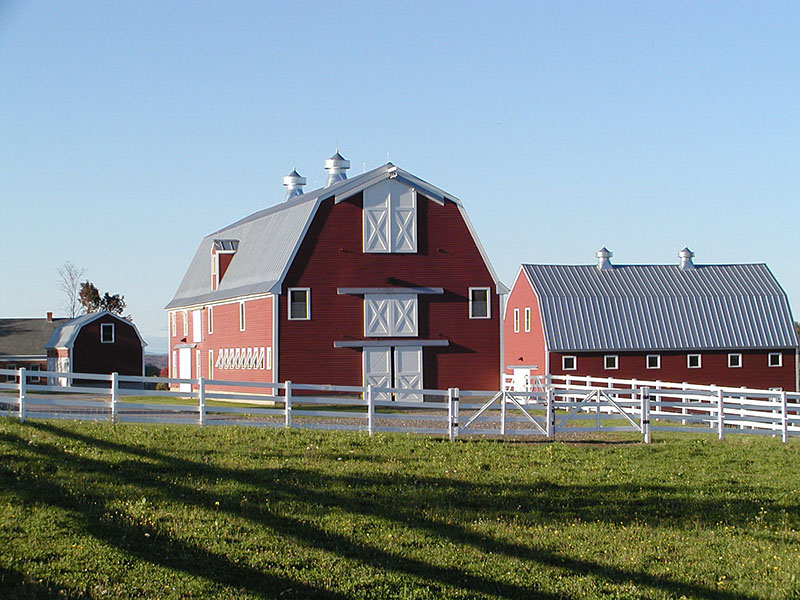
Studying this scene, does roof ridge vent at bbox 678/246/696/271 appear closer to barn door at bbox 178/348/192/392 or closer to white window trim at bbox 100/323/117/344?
A: barn door at bbox 178/348/192/392

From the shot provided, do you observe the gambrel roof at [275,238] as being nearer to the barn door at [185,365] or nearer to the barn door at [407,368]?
the barn door at [185,365]

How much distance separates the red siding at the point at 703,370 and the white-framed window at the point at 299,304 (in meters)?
15.3

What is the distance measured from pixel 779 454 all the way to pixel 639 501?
7.07 m

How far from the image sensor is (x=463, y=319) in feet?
121

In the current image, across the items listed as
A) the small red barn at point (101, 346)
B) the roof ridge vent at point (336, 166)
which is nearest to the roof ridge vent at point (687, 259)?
the roof ridge vent at point (336, 166)

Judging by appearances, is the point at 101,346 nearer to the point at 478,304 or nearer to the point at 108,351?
the point at 108,351

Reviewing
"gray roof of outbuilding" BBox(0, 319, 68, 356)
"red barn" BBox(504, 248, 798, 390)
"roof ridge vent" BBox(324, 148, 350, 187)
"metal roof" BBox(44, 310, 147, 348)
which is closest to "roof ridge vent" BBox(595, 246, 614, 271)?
"red barn" BBox(504, 248, 798, 390)

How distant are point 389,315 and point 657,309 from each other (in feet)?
58.6

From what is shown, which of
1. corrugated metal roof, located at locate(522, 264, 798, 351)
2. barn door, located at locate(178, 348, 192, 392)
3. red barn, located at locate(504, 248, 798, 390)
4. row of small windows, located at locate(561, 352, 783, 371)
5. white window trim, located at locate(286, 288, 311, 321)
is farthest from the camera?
corrugated metal roof, located at locate(522, 264, 798, 351)

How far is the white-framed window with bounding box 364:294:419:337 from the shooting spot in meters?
36.1

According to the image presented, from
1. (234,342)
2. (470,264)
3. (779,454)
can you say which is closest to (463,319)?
(470,264)

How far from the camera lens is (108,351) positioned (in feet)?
218

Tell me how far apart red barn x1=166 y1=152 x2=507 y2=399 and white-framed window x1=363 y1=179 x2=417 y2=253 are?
0.03 meters

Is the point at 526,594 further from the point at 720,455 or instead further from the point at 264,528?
the point at 720,455
